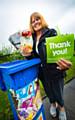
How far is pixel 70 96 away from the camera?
5508mm

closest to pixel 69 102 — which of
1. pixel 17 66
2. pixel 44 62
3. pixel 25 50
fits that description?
pixel 44 62

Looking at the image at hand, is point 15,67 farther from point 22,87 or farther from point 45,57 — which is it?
point 45,57

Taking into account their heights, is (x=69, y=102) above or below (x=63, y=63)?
below

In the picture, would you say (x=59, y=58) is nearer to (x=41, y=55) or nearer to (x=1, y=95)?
(x=41, y=55)

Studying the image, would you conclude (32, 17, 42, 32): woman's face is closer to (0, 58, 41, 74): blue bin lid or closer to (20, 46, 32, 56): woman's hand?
(20, 46, 32, 56): woman's hand

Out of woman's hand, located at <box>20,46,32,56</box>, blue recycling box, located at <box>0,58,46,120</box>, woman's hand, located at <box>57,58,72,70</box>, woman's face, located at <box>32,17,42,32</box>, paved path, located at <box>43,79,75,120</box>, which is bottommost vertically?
paved path, located at <box>43,79,75,120</box>

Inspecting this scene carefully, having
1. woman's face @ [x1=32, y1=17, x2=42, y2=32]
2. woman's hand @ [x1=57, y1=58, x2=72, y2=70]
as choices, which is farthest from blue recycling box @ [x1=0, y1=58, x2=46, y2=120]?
woman's face @ [x1=32, y1=17, x2=42, y2=32]

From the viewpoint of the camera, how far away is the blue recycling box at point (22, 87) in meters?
3.01

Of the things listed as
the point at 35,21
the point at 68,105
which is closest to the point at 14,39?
the point at 35,21

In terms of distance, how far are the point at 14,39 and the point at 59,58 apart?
0.70 metres

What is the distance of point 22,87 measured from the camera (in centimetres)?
307

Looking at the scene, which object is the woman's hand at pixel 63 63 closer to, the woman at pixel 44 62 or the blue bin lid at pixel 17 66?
the woman at pixel 44 62

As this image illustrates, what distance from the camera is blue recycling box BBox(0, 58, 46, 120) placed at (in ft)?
9.87

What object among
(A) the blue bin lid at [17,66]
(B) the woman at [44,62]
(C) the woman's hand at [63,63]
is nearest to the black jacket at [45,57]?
(B) the woman at [44,62]
